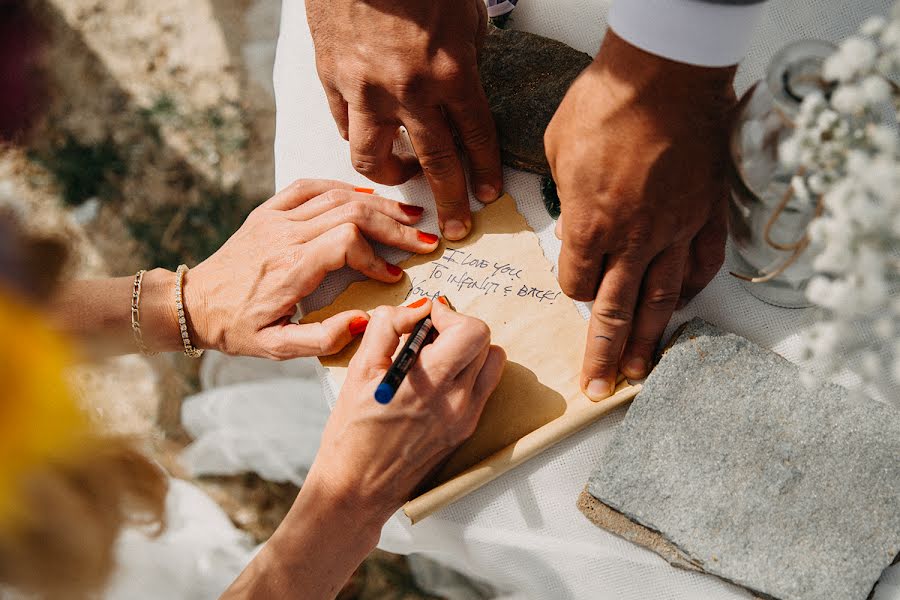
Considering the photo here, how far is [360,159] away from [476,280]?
10.9 inches

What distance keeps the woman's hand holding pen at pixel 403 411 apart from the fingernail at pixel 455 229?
0.15 meters

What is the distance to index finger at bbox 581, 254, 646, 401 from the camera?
83cm

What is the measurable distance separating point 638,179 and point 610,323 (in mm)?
208

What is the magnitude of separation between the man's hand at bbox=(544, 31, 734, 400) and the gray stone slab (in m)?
0.11

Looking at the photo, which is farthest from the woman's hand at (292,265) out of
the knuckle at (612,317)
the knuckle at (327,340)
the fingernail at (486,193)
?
the knuckle at (612,317)

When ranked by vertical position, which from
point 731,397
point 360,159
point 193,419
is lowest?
point 193,419

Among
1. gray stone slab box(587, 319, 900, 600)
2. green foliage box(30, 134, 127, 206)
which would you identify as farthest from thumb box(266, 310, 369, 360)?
green foliage box(30, 134, 127, 206)

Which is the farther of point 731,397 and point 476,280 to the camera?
point 476,280

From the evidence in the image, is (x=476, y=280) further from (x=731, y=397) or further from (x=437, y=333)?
(x=731, y=397)

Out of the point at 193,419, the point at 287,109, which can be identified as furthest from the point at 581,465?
the point at 193,419

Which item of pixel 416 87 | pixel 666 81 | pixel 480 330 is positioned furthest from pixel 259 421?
pixel 666 81

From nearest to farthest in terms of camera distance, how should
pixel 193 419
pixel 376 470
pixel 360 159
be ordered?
pixel 376 470, pixel 360 159, pixel 193 419

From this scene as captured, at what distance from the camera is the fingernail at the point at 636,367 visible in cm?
93

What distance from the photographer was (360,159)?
106 centimetres
